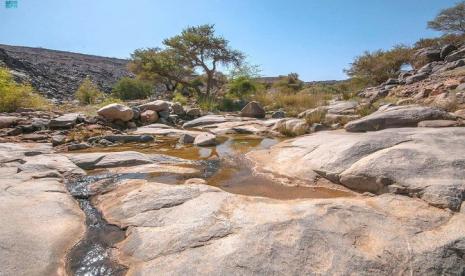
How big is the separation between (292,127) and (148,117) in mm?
4295

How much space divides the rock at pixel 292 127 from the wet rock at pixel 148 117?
372cm

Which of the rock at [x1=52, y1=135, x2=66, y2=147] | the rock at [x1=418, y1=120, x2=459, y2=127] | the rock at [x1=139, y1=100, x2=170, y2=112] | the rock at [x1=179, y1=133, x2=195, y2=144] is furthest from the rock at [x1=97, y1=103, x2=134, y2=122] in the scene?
the rock at [x1=418, y1=120, x2=459, y2=127]

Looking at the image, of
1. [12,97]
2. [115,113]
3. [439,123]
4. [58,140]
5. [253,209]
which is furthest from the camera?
[12,97]

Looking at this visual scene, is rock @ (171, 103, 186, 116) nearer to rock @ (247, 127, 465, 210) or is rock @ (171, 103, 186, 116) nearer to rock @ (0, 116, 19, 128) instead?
rock @ (0, 116, 19, 128)

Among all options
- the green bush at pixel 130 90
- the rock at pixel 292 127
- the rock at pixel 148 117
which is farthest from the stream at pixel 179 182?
the green bush at pixel 130 90

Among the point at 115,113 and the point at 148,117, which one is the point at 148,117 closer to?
the point at 148,117

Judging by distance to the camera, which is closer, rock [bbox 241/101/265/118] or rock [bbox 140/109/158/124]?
rock [bbox 140/109/158/124]

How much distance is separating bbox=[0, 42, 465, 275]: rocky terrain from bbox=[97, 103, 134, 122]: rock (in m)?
3.39

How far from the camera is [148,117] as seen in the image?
9.36m

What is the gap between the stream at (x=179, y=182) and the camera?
2062 millimetres

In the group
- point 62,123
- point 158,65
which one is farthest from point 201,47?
point 62,123

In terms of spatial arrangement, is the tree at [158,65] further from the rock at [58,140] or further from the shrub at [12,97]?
the rock at [58,140]

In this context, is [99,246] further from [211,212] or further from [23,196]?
[23,196]

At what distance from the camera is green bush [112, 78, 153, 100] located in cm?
2008
